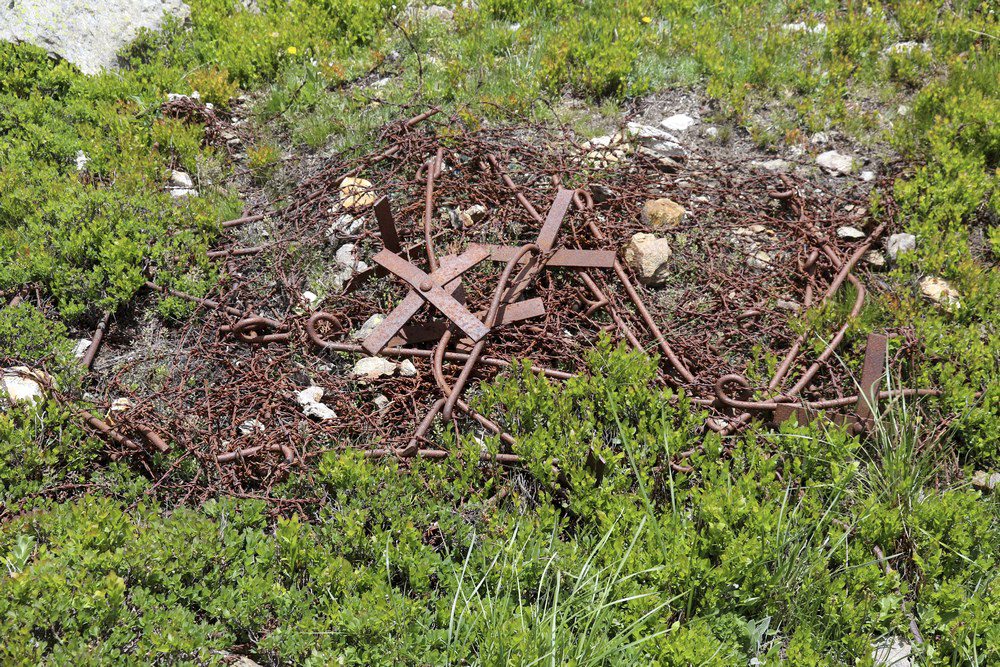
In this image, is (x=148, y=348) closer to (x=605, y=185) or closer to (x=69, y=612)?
(x=69, y=612)

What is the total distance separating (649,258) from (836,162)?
5.91 feet

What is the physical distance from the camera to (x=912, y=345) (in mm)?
3617

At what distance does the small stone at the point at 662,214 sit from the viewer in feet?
14.8

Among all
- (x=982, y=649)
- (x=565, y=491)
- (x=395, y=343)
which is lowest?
(x=982, y=649)

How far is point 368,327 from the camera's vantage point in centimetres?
410

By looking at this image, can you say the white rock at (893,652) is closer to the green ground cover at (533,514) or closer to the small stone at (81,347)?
the green ground cover at (533,514)

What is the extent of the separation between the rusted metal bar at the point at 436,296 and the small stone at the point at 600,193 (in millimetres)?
1519

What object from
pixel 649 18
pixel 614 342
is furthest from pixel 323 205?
pixel 649 18

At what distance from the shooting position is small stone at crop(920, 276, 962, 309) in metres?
3.91

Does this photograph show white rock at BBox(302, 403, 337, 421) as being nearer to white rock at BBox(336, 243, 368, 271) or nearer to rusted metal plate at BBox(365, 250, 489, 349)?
rusted metal plate at BBox(365, 250, 489, 349)

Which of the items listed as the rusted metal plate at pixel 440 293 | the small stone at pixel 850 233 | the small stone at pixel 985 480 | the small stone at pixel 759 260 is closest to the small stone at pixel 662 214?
the small stone at pixel 759 260

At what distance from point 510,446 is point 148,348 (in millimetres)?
2087

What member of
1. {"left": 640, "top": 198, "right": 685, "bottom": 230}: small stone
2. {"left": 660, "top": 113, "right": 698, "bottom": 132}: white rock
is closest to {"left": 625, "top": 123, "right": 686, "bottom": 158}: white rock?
{"left": 660, "top": 113, "right": 698, "bottom": 132}: white rock

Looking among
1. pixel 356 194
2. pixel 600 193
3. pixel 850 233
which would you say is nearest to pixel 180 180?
pixel 356 194
